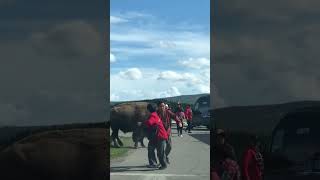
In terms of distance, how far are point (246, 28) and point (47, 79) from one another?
1411mm

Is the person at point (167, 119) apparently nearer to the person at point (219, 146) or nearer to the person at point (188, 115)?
the person at point (188, 115)

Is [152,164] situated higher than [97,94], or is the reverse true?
[97,94]

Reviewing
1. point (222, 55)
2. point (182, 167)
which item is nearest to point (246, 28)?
point (222, 55)

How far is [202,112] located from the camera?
575 centimetres

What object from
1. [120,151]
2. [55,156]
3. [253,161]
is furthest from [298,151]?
[55,156]

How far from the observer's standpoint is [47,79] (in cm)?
532

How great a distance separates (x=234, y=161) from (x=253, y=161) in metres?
0.13

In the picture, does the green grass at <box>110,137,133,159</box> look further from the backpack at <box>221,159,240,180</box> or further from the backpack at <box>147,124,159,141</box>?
the backpack at <box>221,159,240,180</box>

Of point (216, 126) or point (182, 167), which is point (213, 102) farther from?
point (182, 167)

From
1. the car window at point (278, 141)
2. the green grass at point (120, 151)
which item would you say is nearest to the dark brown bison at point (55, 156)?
the green grass at point (120, 151)

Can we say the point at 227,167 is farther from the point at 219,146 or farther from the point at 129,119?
the point at 129,119

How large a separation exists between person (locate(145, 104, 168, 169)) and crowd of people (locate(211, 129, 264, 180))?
1.11ft

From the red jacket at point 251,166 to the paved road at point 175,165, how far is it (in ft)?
0.90

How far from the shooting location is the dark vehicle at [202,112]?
521 centimetres
